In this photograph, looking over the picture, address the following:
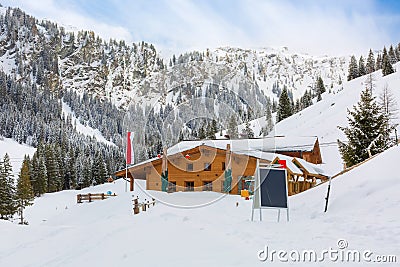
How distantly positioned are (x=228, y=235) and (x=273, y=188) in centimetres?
328

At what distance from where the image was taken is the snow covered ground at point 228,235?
6624mm

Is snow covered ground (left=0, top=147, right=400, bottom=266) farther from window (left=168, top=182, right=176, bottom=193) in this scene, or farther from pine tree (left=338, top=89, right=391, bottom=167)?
pine tree (left=338, top=89, right=391, bottom=167)

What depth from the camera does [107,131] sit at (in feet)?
601

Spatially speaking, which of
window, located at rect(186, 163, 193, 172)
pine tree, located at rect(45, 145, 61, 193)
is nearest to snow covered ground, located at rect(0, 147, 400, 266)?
window, located at rect(186, 163, 193, 172)

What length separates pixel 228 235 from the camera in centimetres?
823

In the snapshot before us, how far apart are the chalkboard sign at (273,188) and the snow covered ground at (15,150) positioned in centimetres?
11888

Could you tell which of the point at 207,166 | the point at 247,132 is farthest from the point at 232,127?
the point at 207,166

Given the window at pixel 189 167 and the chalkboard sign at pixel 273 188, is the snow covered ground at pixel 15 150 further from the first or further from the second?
the window at pixel 189 167

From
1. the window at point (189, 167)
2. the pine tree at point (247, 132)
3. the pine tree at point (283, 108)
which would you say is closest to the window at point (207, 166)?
the window at point (189, 167)

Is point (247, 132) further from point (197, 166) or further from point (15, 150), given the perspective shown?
point (15, 150)

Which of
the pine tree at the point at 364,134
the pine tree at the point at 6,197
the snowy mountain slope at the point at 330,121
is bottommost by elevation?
the pine tree at the point at 6,197

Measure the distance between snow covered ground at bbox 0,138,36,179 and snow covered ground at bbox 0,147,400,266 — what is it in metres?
116

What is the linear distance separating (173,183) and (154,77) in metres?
2.75

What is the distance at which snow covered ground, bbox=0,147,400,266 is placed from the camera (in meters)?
6.62
